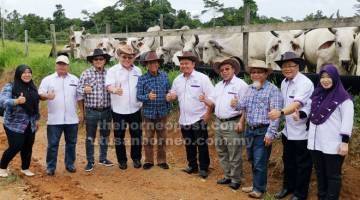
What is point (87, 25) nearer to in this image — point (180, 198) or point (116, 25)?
point (116, 25)

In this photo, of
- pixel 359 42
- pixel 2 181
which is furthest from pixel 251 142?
pixel 359 42

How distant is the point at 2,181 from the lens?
6012mm

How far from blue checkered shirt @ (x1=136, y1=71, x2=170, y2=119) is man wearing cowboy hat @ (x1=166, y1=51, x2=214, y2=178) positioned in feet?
0.48

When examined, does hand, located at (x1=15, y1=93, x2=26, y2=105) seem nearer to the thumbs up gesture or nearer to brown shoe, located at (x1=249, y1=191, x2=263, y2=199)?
the thumbs up gesture

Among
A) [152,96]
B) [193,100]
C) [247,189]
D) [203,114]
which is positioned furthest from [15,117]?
[247,189]

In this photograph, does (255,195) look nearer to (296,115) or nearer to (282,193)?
(282,193)

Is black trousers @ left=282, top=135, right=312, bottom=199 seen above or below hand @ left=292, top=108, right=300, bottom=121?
below

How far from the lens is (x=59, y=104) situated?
6.18 m

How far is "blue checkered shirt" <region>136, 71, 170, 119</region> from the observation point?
627cm

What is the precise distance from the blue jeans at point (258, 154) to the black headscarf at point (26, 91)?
2.85 metres

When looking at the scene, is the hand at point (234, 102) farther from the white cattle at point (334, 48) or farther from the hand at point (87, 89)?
the white cattle at point (334, 48)

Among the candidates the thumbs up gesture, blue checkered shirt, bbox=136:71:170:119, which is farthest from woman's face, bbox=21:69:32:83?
blue checkered shirt, bbox=136:71:170:119

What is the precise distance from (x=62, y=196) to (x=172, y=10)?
1295 inches

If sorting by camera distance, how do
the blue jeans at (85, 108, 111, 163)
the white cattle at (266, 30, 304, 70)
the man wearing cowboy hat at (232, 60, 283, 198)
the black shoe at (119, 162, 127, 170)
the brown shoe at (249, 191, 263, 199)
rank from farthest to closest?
the white cattle at (266, 30, 304, 70)
the black shoe at (119, 162, 127, 170)
the blue jeans at (85, 108, 111, 163)
the brown shoe at (249, 191, 263, 199)
the man wearing cowboy hat at (232, 60, 283, 198)
